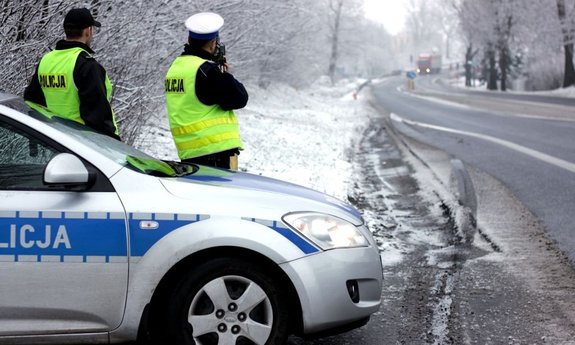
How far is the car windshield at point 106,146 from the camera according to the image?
397 centimetres

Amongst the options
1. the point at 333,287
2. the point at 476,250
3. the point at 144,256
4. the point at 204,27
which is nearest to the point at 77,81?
the point at 204,27

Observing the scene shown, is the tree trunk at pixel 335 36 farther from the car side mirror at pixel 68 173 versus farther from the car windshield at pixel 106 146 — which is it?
the car side mirror at pixel 68 173

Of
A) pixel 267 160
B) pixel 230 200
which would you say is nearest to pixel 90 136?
pixel 230 200

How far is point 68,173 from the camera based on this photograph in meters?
3.58

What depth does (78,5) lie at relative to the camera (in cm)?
781

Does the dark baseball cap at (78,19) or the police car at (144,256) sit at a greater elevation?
the dark baseball cap at (78,19)

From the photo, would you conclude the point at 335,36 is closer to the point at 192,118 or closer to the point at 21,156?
the point at 192,118

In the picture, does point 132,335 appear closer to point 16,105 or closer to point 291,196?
point 291,196

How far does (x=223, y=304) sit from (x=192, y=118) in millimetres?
1789

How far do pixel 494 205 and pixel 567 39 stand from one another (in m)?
40.9

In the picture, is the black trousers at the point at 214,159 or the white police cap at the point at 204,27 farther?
the black trousers at the point at 214,159

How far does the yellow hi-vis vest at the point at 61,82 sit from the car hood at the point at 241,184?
3.59 ft

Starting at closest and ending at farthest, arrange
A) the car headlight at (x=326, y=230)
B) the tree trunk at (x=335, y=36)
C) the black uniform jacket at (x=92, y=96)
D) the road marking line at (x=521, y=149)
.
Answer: the car headlight at (x=326, y=230) < the black uniform jacket at (x=92, y=96) < the road marking line at (x=521, y=149) < the tree trunk at (x=335, y=36)

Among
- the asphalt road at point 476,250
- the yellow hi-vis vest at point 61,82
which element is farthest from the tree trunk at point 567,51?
the yellow hi-vis vest at point 61,82
